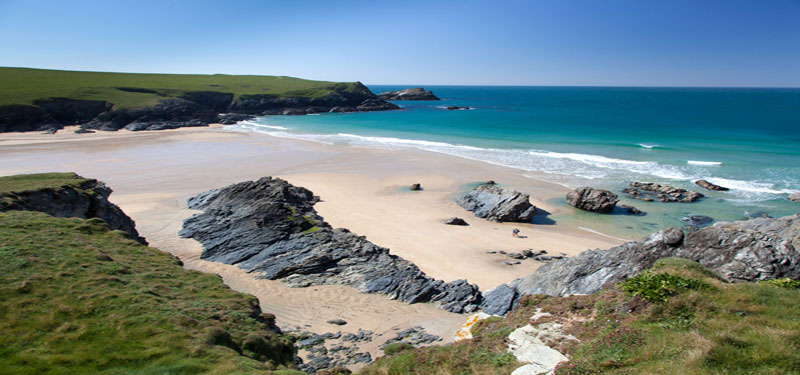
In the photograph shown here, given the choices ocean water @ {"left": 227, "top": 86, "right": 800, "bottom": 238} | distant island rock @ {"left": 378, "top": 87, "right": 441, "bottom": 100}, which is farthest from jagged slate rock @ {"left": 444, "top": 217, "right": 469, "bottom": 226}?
distant island rock @ {"left": 378, "top": 87, "right": 441, "bottom": 100}

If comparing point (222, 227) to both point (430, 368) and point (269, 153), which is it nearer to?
point (430, 368)

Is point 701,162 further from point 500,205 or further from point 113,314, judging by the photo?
point 113,314

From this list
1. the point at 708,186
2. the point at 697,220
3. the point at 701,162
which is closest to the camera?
the point at 697,220

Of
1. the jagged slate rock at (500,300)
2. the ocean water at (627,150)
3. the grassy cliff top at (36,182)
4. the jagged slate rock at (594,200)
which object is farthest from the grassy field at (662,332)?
the jagged slate rock at (594,200)

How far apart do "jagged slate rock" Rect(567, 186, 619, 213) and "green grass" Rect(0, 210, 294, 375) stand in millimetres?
26765

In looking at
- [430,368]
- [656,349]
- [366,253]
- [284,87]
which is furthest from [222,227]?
[284,87]

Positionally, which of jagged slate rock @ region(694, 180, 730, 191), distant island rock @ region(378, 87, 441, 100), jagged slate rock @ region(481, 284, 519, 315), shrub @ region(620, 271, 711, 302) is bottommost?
jagged slate rock @ region(481, 284, 519, 315)

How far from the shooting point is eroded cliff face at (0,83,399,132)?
73312 millimetres

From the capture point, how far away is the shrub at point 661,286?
9.53 meters

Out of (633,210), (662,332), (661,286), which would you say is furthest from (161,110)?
(662,332)

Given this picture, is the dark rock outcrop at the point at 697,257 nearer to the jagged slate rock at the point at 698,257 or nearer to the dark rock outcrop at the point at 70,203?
the jagged slate rock at the point at 698,257

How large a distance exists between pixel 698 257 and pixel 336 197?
26243mm

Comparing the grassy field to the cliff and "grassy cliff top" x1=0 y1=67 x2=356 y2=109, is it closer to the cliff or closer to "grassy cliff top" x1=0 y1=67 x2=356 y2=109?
the cliff

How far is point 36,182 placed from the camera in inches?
798
